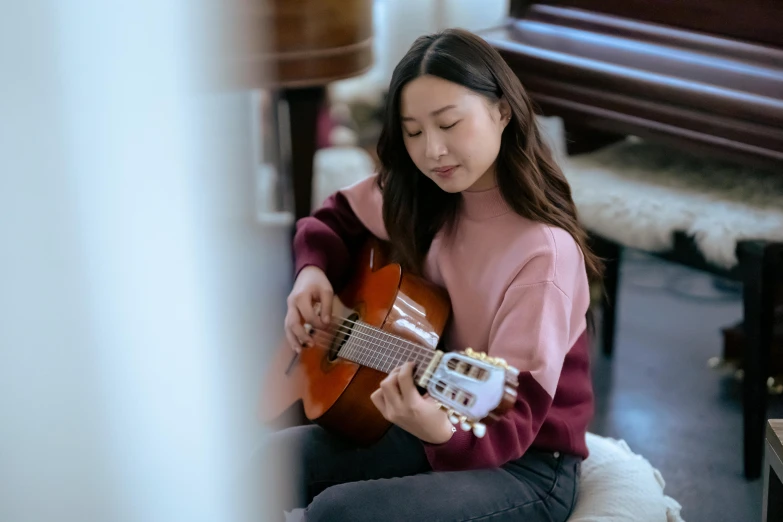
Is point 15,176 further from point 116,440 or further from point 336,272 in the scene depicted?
point 336,272

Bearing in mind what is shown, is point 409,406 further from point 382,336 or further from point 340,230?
point 340,230

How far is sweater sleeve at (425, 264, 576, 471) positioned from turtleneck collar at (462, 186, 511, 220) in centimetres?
15

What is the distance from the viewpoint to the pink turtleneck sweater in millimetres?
996

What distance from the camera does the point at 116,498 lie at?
1.60ft

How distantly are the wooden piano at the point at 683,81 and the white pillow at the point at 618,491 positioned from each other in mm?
371

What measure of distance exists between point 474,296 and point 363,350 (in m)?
0.16

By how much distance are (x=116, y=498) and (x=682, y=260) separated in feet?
4.14

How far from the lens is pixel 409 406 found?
35.2 inches

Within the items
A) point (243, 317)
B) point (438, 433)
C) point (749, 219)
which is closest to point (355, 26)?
point (749, 219)

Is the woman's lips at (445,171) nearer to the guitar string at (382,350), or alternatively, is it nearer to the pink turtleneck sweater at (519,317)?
the pink turtleneck sweater at (519,317)

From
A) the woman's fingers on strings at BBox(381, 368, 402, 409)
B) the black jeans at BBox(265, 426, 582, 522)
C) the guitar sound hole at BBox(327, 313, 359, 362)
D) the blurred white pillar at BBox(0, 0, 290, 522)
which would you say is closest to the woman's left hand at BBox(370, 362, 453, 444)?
the woman's fingers on strings at BBox(381, 368, 402, 409)

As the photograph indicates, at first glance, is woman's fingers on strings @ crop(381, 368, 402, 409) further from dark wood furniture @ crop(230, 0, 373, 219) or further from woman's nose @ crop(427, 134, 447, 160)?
dark wood furniture @ crop(230, 0, 373, 219)

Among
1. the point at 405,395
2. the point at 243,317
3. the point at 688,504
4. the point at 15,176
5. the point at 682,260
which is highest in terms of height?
the point at 15,176

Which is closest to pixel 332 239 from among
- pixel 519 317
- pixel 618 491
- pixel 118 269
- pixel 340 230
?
pixel 340 230
